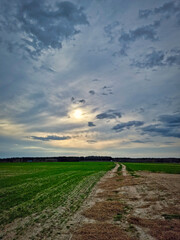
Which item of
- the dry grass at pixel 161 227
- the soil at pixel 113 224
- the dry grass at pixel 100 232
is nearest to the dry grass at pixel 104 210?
the soil at pixel 113 224

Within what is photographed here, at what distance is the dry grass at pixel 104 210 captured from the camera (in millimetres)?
9791

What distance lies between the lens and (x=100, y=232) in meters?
7.64

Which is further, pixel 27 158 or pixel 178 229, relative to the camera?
pixel 27 158

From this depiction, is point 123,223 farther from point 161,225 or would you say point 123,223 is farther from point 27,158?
point 27,158

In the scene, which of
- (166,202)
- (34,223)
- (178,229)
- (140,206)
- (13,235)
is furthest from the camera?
(166,202)

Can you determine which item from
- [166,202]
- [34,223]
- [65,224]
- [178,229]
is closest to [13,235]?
[34,223]

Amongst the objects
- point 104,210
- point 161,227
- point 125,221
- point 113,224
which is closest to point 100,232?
point 113,224

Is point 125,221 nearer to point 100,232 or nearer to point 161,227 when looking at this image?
point 161,227

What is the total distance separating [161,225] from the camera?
863 cm

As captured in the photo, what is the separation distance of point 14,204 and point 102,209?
22.0 feet

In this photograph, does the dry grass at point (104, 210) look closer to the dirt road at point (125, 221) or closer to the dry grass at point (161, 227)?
the dirt road at point (125, 221)

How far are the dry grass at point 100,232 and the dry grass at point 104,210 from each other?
1.16 meters

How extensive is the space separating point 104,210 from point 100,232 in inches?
136

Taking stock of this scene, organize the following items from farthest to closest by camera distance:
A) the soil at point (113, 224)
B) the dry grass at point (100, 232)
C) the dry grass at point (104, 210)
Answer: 1. the dry grass at point (104, 210)
2. the soil at point (113, 224)
3. the dry grass at point (100, 232)
